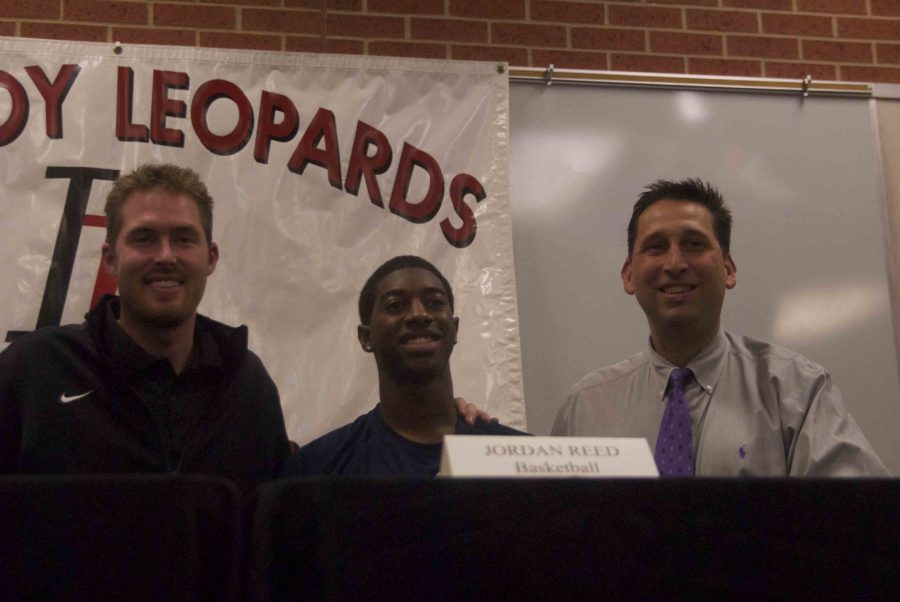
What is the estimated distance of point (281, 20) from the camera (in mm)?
2939

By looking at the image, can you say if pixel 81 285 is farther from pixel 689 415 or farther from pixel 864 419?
pixel 864 419

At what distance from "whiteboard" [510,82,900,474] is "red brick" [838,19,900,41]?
1.02 feet

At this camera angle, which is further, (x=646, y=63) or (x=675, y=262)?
(x=646, y=63)

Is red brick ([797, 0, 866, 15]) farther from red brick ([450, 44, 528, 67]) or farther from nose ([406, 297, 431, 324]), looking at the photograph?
nose ([406, 297, 431, 324])

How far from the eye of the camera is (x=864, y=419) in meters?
2.89

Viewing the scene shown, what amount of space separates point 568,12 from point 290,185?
1.04m

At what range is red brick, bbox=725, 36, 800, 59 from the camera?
10.3 feet

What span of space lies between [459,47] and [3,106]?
1287 mm

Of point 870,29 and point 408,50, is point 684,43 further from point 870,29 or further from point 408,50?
point 408,50

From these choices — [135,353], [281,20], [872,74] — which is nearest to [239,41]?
[281,20]

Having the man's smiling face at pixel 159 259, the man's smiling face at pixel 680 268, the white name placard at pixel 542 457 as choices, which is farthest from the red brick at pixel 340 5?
the white name placard at pixel 542 457

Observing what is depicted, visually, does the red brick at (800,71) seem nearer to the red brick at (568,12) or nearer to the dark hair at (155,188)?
the red brick at (568,12)

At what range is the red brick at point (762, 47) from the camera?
10.3 feet

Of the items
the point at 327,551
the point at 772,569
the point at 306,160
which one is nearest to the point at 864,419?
the point at 306,160
